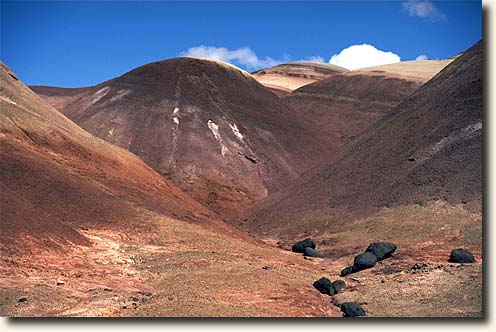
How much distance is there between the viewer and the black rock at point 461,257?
1858cm

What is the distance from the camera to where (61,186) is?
2455cm

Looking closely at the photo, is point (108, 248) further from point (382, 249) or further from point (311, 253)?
point (382, 249)

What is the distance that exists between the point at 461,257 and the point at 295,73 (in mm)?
103657

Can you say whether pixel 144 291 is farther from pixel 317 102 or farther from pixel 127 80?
pixel 317 102

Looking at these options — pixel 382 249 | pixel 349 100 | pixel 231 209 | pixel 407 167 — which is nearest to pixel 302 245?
pixel 382 249

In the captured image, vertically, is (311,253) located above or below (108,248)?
below

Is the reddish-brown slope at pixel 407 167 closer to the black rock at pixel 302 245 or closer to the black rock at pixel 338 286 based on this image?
the black rock at pixel 302 245

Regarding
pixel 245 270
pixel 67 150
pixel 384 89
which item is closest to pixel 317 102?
pixel 384 89

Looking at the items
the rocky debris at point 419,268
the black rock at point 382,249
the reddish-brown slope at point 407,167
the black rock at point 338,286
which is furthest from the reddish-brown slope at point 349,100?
the black rock at point 338,286

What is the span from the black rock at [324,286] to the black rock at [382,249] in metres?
4.11

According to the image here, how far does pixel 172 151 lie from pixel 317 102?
35348 millimetres

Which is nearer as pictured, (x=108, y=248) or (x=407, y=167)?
(x=108, y=248)

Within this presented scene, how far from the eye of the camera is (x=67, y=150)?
96.4 ft

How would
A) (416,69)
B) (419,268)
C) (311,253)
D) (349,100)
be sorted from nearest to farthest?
(419,268) < (311,253) < (349,100) < (416,69)
